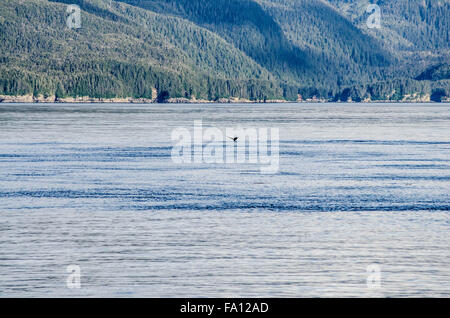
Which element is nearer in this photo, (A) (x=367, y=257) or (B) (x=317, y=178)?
(A) (x=367, y=257)

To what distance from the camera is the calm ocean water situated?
35.3 m

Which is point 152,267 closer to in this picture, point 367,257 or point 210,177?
point 367,257

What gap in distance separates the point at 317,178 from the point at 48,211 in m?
25.7

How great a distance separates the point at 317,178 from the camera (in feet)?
231

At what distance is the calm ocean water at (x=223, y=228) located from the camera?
116ft

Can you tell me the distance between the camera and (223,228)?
154ft

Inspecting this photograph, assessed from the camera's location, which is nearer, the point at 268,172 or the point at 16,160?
the point at 268,172

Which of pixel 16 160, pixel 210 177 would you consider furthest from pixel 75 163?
pixel 210 177

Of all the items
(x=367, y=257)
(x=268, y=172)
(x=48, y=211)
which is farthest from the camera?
(x=268, y=172)

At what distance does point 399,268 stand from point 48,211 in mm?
23290
